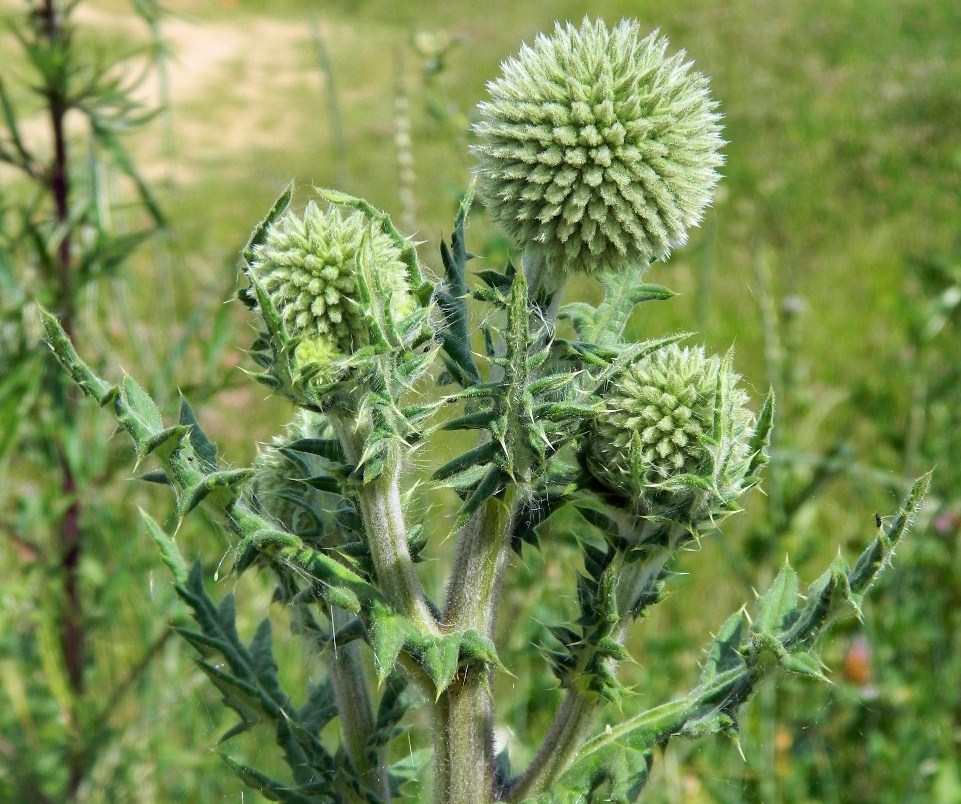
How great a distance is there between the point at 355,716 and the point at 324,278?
2.44ft

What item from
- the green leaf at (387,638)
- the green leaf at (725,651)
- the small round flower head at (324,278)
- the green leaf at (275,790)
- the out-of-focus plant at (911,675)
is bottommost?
the out-of-focus plant at (911,675)

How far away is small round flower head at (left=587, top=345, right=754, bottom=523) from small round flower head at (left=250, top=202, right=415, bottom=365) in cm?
38

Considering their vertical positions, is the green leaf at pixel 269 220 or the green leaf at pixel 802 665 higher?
the green leaf at pixel 269 220

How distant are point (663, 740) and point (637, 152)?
92cm

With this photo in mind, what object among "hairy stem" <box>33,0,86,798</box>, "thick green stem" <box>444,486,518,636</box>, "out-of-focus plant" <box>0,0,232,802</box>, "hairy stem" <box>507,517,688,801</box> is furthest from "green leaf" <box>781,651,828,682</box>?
"hairy stem" <box>33,0,86,798</box>

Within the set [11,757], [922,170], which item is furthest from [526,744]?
[922,170]

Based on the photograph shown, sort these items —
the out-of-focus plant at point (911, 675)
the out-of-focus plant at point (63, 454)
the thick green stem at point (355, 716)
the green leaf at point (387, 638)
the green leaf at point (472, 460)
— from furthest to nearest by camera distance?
the out-of-focus plant at point (911, 675) → the out-of-focus plant at point (63, 454) → the thick green stem at point (355, 716) → the green leaf at point (472, 460) → the green leaf at point (387, 638)

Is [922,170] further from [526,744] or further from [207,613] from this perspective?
[207,613]

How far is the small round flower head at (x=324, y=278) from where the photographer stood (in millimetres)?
1365

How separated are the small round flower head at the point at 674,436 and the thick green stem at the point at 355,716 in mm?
519

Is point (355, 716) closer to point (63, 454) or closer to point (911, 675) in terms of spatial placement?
point (63, 454)

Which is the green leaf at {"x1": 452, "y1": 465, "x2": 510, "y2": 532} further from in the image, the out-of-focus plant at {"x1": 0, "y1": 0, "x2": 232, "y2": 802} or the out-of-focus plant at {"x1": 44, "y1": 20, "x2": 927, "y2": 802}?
the out-of-focus plant at {"x1": 0, "y1": 0, "x2": 232, "y2": 802}

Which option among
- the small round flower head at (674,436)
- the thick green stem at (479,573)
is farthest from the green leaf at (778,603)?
the thick green stem at (479,573)

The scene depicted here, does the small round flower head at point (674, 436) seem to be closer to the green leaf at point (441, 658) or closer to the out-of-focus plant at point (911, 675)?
the green leaf at point (441, 658)
